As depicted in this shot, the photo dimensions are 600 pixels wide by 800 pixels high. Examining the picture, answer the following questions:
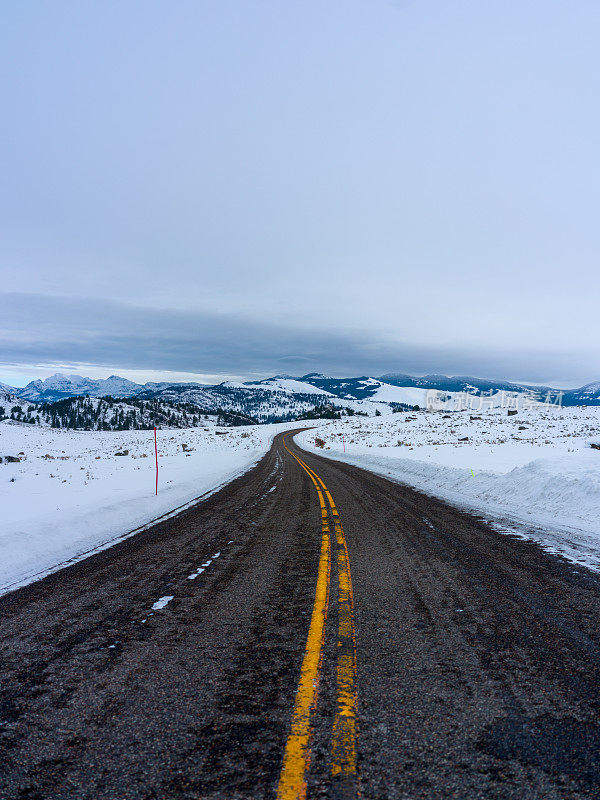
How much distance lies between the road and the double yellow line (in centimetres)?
1

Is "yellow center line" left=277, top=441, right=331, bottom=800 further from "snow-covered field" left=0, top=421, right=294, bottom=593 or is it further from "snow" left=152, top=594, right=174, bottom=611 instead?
"snow-covered field" left=0, top=421, right=294, bottom=593

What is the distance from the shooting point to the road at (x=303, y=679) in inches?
84.3

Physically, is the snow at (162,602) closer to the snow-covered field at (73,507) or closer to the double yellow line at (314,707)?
the double yellow line at (314,707)

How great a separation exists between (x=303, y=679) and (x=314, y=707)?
363 mm

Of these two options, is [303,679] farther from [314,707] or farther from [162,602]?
[162,602]

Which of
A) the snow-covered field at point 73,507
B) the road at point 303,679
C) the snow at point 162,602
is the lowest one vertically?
the snow-covered field at point 73,507

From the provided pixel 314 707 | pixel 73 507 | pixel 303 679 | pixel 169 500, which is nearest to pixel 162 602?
pixel 303 679

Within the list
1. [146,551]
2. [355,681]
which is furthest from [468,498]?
[355,681]

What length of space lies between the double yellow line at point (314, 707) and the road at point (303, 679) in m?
0.01

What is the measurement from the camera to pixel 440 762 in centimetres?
223

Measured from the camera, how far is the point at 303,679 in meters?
3.03

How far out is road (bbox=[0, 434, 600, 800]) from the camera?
2141 mm

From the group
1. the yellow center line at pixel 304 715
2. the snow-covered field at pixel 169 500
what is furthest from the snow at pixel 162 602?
the snow-covered field at pixel 169 500

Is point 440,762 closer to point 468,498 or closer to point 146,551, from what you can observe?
point 146,551
